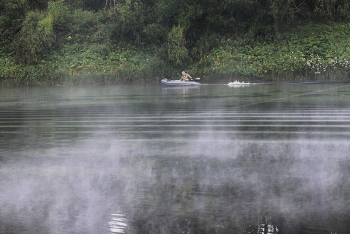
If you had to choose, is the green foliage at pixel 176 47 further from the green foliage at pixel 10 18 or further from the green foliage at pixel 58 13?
the green foliage at pixel 10 18

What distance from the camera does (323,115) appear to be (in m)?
19.2

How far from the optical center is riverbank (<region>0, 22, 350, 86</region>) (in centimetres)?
4722

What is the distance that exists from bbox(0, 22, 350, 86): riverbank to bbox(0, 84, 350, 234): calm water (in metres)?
28.5

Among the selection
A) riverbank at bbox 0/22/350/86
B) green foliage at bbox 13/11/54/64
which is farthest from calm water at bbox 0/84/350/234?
green foliage at bbox 13/11/54/64

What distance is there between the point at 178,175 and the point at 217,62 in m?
40.0

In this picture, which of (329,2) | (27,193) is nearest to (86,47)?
(329,2)

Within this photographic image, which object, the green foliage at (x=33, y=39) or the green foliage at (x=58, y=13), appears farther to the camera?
the green foliage at (x=58, y=13)

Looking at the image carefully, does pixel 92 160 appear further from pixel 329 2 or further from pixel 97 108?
pixel 329 2

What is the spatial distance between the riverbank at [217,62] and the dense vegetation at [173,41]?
0.07 m

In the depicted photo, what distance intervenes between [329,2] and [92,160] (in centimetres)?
4217

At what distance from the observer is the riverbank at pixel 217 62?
47.2 meters

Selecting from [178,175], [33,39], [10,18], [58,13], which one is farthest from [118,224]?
[10,18]

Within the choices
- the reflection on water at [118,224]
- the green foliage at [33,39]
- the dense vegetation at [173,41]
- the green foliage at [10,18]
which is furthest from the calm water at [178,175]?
the green foliage at [10,18]

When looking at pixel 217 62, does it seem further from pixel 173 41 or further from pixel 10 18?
pixel 10 18
